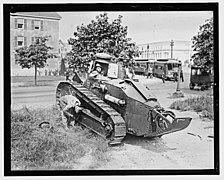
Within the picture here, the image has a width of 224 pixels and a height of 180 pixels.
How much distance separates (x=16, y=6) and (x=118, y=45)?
0.49 meters

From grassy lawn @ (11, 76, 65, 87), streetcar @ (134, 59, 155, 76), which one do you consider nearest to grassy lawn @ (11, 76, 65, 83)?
grassy lawn @ (11, 76, 65, 87)

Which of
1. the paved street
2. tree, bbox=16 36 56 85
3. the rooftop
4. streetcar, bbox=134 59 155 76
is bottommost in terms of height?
the paved street

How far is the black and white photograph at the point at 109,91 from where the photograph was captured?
4.90 ft

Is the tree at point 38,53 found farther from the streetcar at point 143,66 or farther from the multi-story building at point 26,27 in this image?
the streetcar at point 143,66

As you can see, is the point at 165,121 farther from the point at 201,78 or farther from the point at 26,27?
the point at 26,27

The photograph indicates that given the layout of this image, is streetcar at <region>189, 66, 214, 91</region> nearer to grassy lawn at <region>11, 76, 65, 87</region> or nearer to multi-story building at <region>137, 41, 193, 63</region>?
multi-story building at <region>137, 41, 193, 63</region>

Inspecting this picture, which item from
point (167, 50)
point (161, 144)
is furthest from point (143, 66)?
point (161, 144)

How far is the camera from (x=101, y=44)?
1553mm

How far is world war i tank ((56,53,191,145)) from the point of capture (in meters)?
1.49

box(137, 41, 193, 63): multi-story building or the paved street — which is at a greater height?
box(137, 41, 193, 63): multi-story building

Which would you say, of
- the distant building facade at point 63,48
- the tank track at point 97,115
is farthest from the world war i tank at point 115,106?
the distant building facade at point 63,48

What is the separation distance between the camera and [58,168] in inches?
58.3

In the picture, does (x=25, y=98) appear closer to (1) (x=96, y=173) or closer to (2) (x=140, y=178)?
(1) (x=96, y=173)

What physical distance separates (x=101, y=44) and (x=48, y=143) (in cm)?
51
